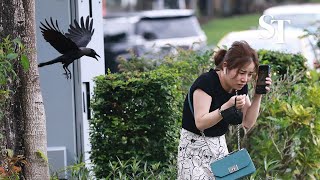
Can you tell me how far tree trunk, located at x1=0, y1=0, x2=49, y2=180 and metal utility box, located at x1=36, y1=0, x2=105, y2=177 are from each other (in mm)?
1254

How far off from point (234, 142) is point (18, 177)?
7.03ft

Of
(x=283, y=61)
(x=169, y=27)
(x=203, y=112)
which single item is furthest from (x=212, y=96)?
(x=169, y=27)

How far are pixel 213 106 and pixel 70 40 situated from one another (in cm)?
127

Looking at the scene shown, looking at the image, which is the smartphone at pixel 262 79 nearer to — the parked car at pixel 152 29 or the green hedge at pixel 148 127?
the green hedge at pixel 148 127

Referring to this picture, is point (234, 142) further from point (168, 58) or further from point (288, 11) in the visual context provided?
point (288, 11)

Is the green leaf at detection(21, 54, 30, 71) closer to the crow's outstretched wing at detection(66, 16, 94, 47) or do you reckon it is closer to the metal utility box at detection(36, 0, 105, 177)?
the crow's outstretched wing at detection(66, 16, 94, 47)

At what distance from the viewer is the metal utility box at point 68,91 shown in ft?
21.9

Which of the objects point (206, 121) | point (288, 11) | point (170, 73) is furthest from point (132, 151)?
point (288, 11)

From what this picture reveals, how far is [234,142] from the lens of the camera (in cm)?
682

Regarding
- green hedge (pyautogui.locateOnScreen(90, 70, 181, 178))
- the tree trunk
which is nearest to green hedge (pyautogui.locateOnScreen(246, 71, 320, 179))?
green hedge (pyautogui.locateOnScreen(90, 70, 181, 178))

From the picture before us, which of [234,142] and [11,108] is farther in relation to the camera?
[234,142]

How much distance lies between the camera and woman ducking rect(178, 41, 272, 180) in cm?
493

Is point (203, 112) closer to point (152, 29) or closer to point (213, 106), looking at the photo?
point (213, 106)

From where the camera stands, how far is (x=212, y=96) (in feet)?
16.6
